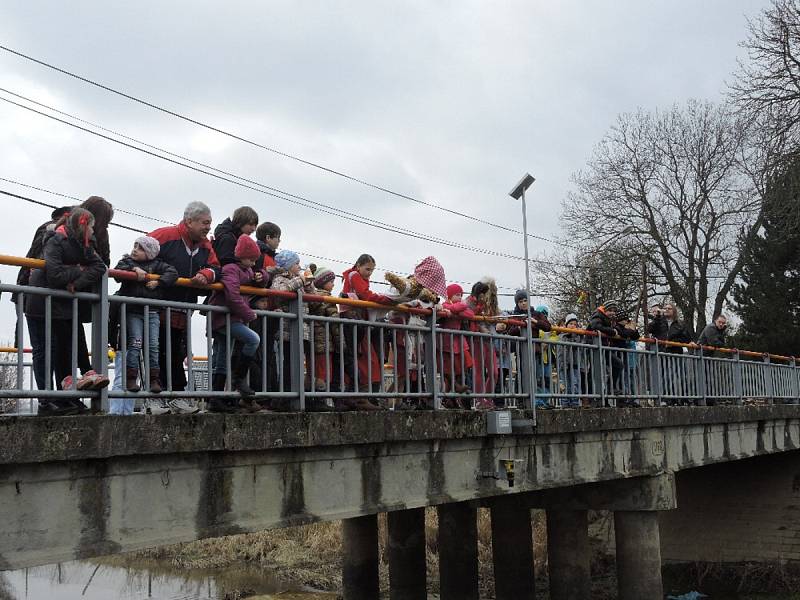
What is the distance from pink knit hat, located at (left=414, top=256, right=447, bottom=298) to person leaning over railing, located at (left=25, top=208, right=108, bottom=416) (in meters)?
3.67

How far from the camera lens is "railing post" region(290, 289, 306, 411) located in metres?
6.87

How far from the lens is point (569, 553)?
44.1 feet

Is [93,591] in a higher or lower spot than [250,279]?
lower

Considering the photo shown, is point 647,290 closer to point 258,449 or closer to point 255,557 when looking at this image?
point 255,557

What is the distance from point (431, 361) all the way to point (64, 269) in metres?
3.78

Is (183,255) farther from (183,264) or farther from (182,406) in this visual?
(182,406)

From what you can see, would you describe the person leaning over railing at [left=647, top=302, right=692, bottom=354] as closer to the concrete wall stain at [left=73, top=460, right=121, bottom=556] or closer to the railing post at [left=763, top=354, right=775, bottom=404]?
the railing post at [left=763, top=354, right=775, bottom=404]

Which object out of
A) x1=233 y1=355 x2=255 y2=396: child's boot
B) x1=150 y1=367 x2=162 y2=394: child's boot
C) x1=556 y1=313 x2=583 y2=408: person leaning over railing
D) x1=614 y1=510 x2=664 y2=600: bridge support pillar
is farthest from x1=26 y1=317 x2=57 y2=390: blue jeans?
x1=614 y1=510 x2=664 y2=600: bridge support pillar

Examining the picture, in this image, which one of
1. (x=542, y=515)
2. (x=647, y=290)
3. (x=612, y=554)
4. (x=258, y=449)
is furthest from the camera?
(x=647, y=290)

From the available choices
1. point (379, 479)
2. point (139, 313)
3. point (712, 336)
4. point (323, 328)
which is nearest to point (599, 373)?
point (379, 479)

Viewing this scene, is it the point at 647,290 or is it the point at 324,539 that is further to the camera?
the point at 647,290

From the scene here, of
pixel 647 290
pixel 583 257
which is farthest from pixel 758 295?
pixel 583 257

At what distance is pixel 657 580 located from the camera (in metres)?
12.3

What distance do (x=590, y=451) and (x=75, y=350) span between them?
23.4ft
